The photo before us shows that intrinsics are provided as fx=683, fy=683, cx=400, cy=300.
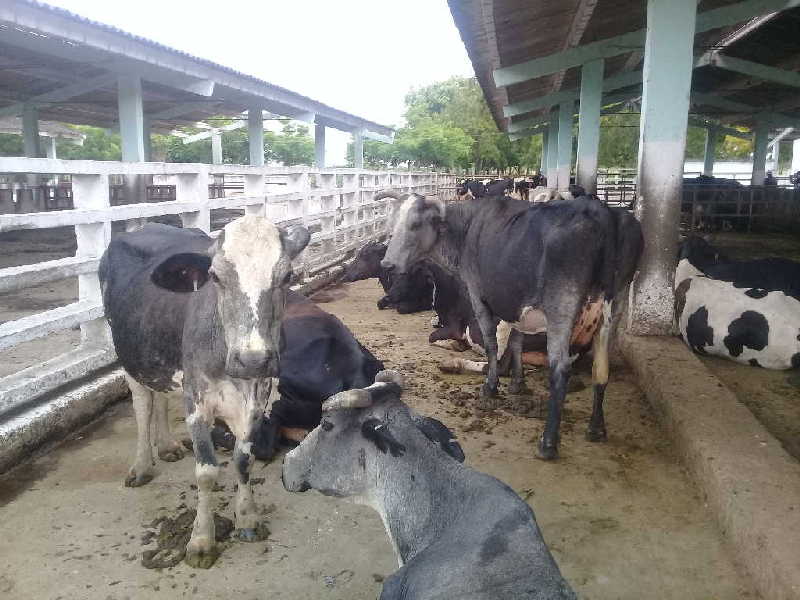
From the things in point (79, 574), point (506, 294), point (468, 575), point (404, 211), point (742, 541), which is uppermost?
point (404, 211)

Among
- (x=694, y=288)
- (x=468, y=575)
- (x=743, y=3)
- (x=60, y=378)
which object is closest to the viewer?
(x=468, y=575)

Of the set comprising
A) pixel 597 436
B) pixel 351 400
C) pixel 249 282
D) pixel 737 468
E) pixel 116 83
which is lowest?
pixel 597 436

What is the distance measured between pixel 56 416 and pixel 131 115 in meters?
9.18

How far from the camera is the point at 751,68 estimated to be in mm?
13914

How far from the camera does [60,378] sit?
193 inches

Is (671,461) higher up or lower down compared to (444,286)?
lower down

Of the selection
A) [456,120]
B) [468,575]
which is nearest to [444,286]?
[468,575]

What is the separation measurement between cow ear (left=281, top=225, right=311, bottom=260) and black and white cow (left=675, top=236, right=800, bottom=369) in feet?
14.9

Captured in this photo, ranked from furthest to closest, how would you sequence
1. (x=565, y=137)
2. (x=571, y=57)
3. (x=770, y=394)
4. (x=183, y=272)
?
(x=565, y=137) < (x=571, y=57) < (x=770, y=394) < (x=183, y=272)

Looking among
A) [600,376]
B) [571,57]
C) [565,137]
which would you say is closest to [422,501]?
[600,376]

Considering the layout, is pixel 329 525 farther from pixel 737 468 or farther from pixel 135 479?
pixel 737 468

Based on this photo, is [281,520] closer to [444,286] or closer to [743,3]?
[444,286]

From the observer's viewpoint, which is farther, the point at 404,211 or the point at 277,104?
the point at 277,104

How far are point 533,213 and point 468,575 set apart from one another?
130 inches
